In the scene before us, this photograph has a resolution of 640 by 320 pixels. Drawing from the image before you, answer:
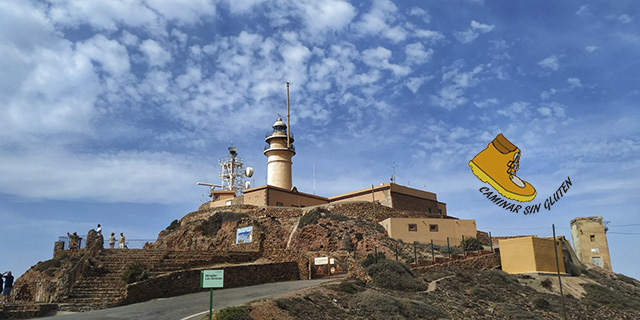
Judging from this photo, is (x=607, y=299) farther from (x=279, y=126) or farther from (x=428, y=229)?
(x=279, y=126)

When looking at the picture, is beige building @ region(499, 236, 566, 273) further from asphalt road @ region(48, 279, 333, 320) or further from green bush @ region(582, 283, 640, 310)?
asphalt road @ region(48, 279, 333, 320)

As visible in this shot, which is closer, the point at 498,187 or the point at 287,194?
the point at 498,187

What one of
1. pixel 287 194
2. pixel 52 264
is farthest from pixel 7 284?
pixel 287 194

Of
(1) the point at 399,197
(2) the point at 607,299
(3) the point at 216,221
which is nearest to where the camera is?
(2) the point at 607,299

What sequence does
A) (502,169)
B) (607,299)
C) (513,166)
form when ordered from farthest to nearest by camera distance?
1. (607,299)
2. (513,166)
3. (502,169)

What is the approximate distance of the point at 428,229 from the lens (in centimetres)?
4112

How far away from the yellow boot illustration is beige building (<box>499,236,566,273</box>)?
1387cm

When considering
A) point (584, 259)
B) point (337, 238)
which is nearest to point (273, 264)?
point (337, 238)

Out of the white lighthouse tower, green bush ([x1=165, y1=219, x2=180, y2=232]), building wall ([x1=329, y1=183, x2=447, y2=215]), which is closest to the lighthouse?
the white lighthouse tower

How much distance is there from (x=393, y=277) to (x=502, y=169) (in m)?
7.95

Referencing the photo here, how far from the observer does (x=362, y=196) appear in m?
50.0

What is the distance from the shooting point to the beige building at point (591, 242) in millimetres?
52500

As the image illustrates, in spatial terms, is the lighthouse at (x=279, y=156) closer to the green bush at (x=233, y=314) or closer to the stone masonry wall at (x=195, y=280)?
the stone masonry wall at (x=195, y=280)

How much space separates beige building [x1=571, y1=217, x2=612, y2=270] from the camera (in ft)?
172
